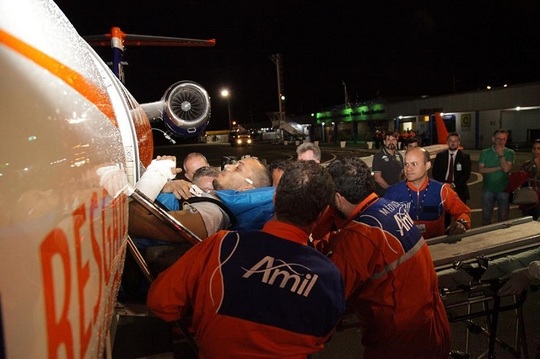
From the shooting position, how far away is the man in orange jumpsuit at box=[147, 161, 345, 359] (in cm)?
A: 143

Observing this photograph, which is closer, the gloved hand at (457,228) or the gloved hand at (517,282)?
the gloved hand at (517,282)

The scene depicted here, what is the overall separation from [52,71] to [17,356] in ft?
1.83

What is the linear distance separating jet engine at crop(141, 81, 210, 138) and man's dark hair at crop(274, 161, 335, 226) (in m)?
4.84

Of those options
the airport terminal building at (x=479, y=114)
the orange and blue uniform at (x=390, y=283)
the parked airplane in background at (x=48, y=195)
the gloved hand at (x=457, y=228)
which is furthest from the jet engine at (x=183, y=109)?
the airport terminal building at (x=479, y=114)

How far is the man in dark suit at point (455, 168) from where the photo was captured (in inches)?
237

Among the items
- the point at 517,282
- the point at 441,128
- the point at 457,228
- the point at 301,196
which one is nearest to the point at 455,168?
the point at 457,228

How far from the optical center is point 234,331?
1.44 metres

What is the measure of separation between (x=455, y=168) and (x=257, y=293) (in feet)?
17.9

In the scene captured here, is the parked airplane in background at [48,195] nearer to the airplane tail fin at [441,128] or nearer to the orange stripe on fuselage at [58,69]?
the orange stripe on fuselage at [58,69]

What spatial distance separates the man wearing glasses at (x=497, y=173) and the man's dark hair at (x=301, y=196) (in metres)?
5.40

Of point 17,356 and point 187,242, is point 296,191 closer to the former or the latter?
→ point 187,242

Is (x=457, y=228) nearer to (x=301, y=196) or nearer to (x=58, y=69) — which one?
(x=301, y=196)

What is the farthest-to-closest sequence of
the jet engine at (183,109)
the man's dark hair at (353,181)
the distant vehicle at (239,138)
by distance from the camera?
the distant vehicle at (239,138) < the jet engine at (183,109) < the man's dark hair at (353,181)

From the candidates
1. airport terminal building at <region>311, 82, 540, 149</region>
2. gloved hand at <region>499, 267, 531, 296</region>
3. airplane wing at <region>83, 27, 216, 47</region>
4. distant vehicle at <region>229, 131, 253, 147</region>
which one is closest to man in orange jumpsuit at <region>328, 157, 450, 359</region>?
gloved hand at <region>499, 267, 531, 296</region>
